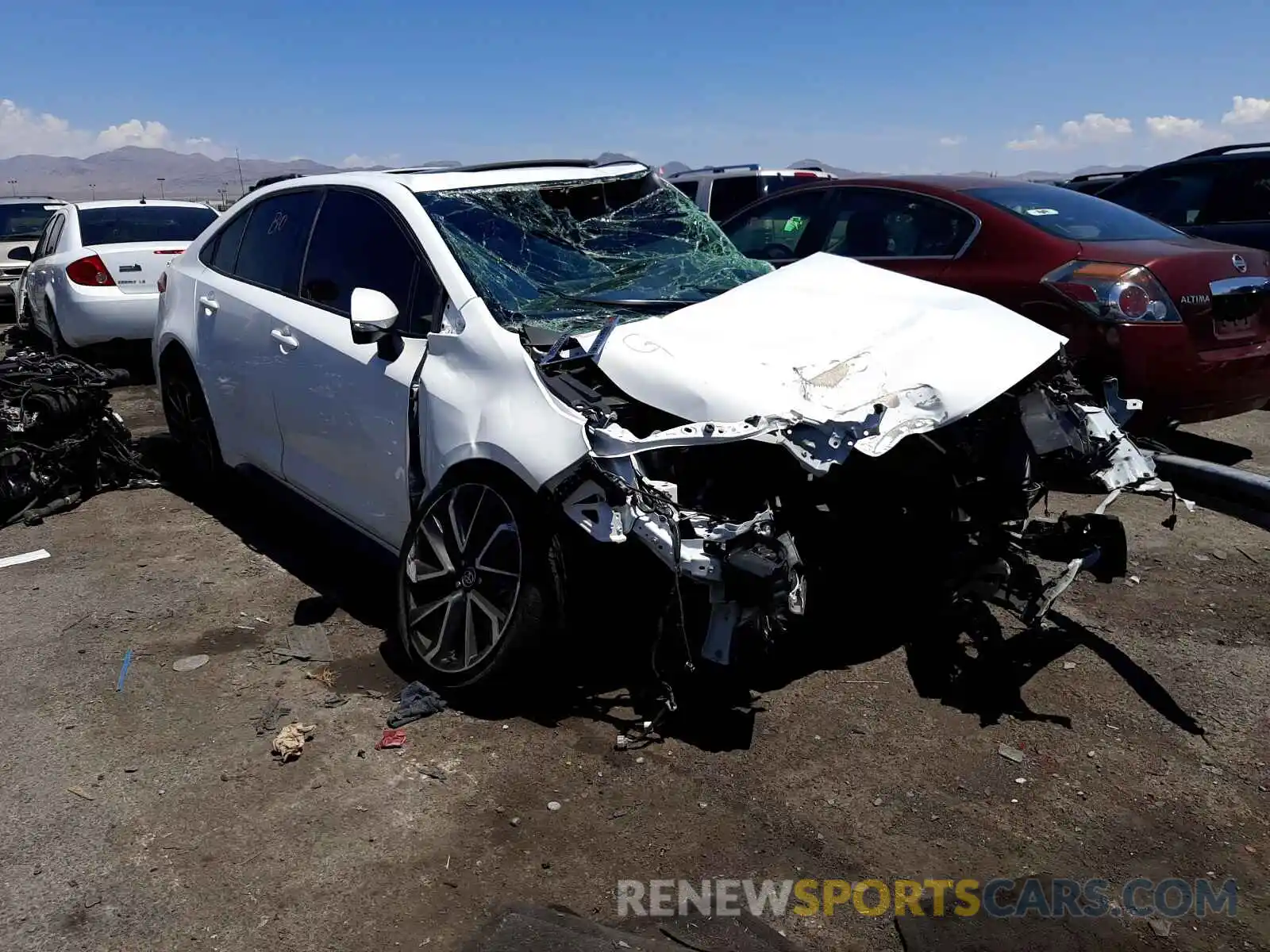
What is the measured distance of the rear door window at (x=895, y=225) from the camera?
21.1 ft

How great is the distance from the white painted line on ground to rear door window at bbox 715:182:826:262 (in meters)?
4.62

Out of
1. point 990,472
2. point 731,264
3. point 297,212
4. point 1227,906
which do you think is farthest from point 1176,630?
point 297,212

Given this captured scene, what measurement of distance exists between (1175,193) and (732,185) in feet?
21.8

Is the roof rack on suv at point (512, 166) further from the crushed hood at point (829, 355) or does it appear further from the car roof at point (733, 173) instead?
the car roof at point (733, 173)

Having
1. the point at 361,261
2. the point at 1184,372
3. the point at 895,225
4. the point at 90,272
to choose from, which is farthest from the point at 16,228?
the point at 1184,372

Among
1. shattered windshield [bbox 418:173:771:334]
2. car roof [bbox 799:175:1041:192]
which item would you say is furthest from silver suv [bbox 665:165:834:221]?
shattered windshield [bbox 418:173:771:334]

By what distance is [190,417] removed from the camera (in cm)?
606

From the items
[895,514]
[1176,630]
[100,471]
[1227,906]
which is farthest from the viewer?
[100,471]

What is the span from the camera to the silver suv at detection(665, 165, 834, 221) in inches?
567

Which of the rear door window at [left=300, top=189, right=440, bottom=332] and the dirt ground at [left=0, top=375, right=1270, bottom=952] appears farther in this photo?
the rear door window at [left=300, top=189, right=440, bottom=332]

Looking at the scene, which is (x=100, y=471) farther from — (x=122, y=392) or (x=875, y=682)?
(x=875, y=682)

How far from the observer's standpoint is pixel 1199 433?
7.34m

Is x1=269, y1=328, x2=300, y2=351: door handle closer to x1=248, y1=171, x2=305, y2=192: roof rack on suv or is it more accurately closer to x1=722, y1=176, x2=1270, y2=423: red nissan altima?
x1=248, y1=171, x2=305, y2=192: roof rack on suv

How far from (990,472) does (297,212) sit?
341cm
